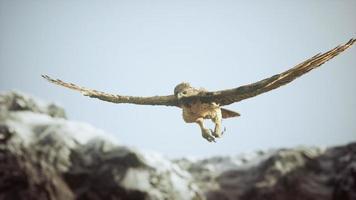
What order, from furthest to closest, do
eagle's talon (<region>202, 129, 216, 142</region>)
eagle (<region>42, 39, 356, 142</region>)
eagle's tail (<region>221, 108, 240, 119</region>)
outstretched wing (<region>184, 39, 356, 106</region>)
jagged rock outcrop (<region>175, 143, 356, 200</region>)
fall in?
eagle's tail (<region>221, 108, 240, 119</region>)
eagle's talon (<region>202, 129, 216, 142</region>)
eagle (<region>42, 39, 356, 142</region>)
outstretched wing (<region>184, 39, 356, 106</region>)
jagged rock outcrop (<region>175, 143, 356, 200</region>)

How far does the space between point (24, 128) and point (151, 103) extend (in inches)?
235

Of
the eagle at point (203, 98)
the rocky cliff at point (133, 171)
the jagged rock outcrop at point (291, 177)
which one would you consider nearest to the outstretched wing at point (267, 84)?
the eagle at point (203, 98)

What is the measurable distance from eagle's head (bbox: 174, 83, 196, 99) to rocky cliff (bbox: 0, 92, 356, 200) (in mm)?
5425

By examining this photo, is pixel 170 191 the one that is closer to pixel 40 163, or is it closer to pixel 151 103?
pixel 40 163

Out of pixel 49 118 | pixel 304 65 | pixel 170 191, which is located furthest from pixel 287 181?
pixel 304 65

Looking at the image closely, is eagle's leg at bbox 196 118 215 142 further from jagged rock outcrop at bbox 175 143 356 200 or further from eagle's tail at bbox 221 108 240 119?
jagged rock outcrop at bbox 175 143 356 200

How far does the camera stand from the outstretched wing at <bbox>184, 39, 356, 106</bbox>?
279 inches

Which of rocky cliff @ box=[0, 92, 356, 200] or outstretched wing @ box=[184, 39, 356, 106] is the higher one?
outstretched wing @ box=[184, 39, 356, 106]

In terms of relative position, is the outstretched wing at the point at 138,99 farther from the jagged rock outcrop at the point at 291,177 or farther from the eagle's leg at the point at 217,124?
the jagged rock outcrop at the point at 291,177

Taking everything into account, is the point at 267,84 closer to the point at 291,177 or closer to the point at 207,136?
the point at 207,136

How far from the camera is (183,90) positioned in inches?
361

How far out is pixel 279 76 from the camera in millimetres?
7543

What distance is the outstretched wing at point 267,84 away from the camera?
7.09 metres

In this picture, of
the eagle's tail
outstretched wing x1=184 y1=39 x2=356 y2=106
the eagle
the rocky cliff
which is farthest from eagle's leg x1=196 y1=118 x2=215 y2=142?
the rocky cliff
